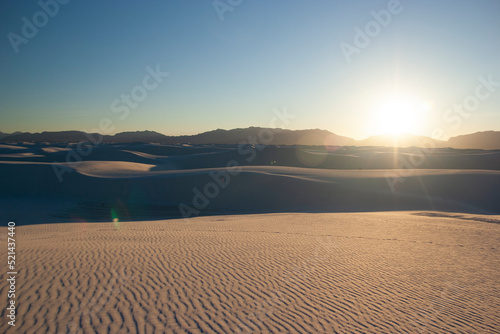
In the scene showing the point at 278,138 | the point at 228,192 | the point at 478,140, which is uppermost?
the point at 478,140

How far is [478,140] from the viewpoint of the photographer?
544 feet

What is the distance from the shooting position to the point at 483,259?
8367 millimetres

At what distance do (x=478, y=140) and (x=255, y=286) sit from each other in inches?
7891

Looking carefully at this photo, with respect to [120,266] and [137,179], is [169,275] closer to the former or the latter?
[120,266]

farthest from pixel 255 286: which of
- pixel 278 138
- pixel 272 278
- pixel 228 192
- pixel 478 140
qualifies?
pixel 478 140

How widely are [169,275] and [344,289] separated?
3.41 meters

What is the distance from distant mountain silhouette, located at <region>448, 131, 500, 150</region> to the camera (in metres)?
153

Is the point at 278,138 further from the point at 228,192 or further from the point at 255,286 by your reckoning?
the point at 255,286

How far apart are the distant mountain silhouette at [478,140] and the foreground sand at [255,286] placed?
172m

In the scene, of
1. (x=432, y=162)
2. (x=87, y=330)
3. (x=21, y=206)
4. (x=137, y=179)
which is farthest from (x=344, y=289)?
(x=432, y=162)

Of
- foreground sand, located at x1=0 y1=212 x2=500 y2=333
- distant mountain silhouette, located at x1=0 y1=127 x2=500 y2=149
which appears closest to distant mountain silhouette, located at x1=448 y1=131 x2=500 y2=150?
distant mountain silhouette, located at x1=0 y1=127 x2=500 y2=149

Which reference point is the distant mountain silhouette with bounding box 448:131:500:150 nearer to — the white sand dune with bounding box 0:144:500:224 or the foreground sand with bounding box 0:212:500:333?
the white sand dune with bounding box 0:144:500:224

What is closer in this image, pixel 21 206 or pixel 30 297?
pixel 30 297

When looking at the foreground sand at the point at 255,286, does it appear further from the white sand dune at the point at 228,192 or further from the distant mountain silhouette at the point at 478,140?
the distant mountain silhouette at the point at 478,140
